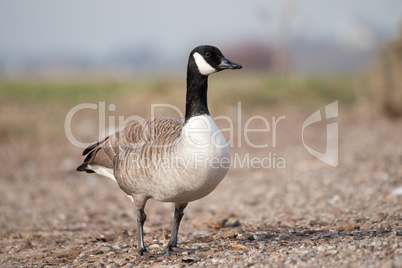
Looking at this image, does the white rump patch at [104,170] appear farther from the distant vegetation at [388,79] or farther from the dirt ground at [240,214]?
the distant vegetation at [388,79]

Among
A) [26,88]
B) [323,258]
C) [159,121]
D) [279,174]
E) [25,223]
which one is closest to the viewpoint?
[323,258]

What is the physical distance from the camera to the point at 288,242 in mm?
5453

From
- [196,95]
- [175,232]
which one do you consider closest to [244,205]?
[175,232]

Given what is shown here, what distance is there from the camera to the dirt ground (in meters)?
5.04

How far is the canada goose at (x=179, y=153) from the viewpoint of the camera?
496 centimetres

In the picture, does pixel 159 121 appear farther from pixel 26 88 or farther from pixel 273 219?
pixel 26 88

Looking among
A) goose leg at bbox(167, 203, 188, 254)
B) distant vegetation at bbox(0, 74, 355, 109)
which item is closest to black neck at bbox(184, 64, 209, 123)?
goose leg at bbox(167, 203, 188, 254)

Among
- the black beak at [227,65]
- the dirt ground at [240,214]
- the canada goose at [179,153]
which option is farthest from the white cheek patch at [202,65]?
the dirt ground at [240,214]

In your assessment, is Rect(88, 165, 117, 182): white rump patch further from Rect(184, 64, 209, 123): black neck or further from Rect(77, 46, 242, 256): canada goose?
Rect(184, 64, 209, 123): black neck

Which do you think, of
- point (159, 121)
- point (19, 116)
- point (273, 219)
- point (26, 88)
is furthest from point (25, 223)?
point (26, 88)

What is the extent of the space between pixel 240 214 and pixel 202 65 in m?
3.63

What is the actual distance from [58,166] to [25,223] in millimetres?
5748

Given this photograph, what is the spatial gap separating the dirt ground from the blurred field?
0.07 ft

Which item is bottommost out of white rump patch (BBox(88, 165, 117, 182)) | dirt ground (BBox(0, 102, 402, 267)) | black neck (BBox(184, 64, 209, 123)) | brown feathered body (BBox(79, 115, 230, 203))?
dirt ground (BBox(0, 102, 402, 267))
